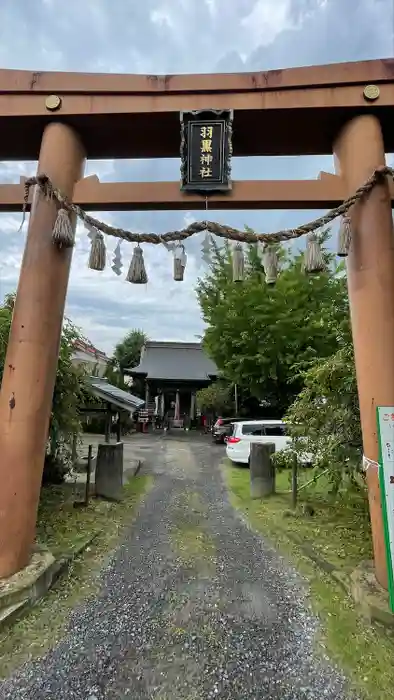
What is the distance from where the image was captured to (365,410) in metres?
3.63

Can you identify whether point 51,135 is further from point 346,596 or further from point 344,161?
point 346,596

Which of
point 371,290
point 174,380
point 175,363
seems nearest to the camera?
point 371,290

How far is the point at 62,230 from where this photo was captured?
3.86 meters

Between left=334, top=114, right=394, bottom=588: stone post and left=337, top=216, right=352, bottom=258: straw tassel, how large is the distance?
12 cm

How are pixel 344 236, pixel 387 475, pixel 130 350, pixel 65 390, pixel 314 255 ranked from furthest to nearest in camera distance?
pixel 130 350 < pixel 65 390 < pixel 314 255 < pixel 344 236 < pixel 387 475

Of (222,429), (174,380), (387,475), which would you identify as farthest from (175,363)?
(387,475)

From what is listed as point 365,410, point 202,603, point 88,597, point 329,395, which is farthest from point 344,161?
point 88,597

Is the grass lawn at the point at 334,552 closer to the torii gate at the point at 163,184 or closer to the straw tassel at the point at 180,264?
the torii gate at the point at 163,184

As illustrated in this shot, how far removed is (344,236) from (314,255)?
1.03ft

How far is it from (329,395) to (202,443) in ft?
44.6

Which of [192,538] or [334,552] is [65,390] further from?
[334,552]

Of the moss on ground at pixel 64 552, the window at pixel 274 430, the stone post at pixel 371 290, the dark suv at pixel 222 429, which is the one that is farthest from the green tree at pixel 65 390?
the dark suv at pixel 222 429

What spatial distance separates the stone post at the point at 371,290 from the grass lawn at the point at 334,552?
0.51 metres

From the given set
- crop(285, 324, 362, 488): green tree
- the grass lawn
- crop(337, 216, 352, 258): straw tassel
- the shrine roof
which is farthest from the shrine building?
crop(337, 216, 352, 258): straw tassel
